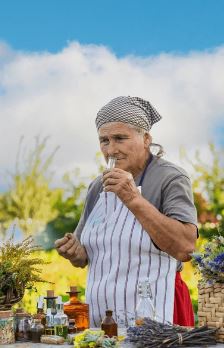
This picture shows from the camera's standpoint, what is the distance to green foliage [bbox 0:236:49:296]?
3701 millimetres

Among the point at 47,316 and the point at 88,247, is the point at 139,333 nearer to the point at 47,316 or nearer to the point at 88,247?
the point at 47,316

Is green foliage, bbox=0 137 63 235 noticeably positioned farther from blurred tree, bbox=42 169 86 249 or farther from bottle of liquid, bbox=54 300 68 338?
bottle of liquid, bbox=54 300 68 338

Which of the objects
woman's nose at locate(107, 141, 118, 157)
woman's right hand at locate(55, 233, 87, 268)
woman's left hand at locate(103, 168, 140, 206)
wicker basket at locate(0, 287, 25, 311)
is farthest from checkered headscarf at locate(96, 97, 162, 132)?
wicker basket at locate(0, 287, 25, 311)

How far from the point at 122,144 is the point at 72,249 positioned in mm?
702

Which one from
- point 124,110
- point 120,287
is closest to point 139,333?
point 120,287

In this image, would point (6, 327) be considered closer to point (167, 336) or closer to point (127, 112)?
point (167, 336)

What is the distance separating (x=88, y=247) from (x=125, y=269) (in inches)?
14.1

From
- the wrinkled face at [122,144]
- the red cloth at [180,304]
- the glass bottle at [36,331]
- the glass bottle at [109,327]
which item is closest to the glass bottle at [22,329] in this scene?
the glass bottle at [36,331]

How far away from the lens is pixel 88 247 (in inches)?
174

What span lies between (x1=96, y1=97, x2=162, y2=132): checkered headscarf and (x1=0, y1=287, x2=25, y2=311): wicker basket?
4.06ft

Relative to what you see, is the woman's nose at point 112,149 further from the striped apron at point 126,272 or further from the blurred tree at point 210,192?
the blurred tree at point 210,192

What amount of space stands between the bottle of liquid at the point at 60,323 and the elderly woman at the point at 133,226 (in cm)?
48

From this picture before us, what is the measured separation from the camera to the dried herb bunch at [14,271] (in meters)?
3.69

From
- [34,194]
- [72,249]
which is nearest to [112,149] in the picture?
[72,249]
